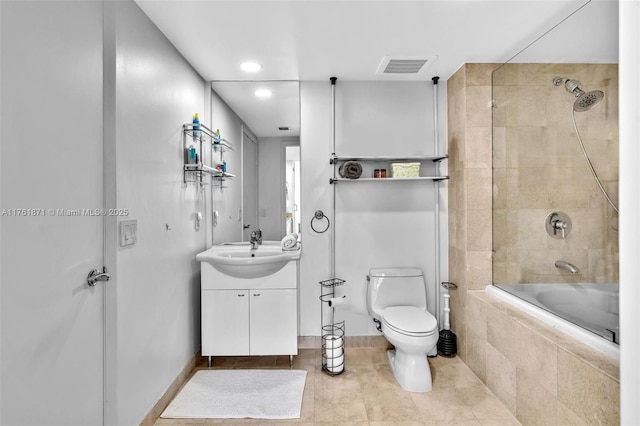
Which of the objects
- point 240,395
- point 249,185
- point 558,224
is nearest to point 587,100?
point 558,224

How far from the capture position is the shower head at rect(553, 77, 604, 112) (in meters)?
1.75

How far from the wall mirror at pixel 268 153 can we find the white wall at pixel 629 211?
207 cm

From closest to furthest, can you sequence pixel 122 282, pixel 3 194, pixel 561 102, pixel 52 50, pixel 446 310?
pixel 3 194 < pixel 52 50 < pixel 122 282 < pixel 561 102 < pixel 446 310

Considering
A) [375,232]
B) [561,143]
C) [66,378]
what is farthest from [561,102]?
[66,378]

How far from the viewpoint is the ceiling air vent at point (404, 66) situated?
2.37 metres

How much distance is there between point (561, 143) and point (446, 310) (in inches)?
56.8

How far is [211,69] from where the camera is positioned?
2533 millimetres

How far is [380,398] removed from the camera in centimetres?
210

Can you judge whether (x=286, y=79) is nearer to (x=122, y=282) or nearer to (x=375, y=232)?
(x=375, y=232)

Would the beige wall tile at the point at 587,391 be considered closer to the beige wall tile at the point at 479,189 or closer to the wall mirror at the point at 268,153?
the beige wall tile at the point at 479,189

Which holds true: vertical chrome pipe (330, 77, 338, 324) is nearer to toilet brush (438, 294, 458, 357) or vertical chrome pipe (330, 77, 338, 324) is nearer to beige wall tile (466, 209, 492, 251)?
toilet brush (438, 294, 458, 357)

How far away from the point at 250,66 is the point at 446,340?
2534mm

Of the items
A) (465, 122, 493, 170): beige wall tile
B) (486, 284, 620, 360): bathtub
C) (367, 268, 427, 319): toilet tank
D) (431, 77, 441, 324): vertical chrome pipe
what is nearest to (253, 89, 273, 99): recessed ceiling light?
(431, 77, 441, 324): vertical chrome pipe

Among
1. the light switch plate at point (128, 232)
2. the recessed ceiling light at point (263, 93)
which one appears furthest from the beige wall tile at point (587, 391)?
the recessed ceiling light at point (263, 93)
